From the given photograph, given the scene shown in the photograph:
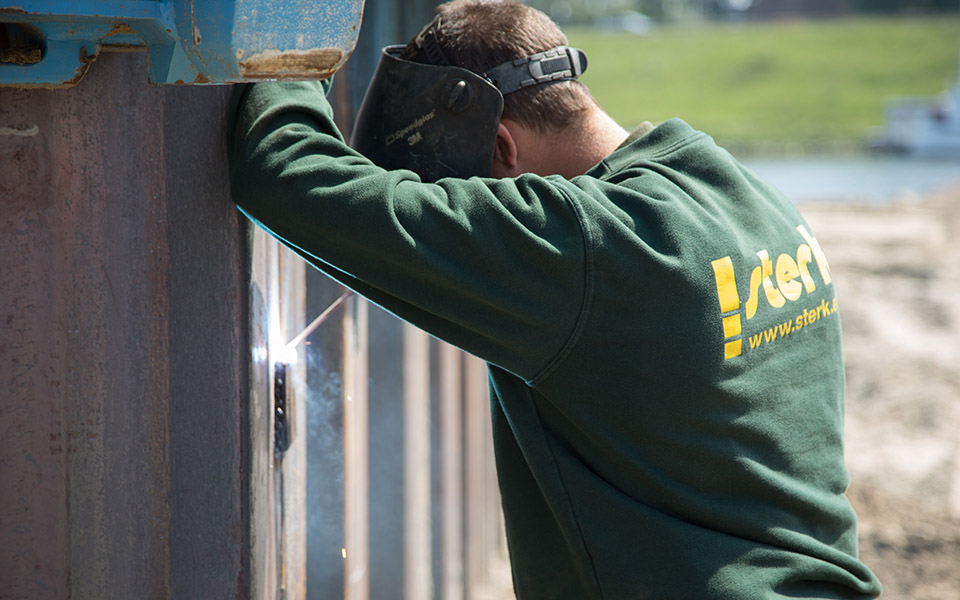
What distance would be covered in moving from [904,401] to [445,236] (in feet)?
21.0

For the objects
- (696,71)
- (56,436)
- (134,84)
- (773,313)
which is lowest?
(696,71)

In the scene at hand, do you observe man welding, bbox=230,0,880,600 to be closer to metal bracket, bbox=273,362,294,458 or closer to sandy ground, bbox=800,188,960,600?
metal bracket, bbox=273,362,294,458

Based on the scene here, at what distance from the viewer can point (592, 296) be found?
55.0 inches

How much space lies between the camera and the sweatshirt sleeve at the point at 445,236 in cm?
138

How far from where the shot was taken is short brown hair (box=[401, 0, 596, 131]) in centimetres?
168

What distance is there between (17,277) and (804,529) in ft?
4.21

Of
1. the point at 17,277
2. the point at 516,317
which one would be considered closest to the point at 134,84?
the point at 17,277

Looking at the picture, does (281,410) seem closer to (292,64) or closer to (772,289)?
(292,64)

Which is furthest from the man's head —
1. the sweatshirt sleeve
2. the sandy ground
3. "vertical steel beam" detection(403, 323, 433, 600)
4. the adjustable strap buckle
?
the sandy ground

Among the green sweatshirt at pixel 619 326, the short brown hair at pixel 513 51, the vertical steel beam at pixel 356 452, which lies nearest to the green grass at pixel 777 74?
the vertical steel beam at pixel 356 452

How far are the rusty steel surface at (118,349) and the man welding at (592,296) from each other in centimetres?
14

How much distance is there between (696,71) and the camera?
42.3 meters

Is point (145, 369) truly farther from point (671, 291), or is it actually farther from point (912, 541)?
point (912, 541)

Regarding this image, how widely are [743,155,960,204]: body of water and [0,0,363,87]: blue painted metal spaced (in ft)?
57.9
